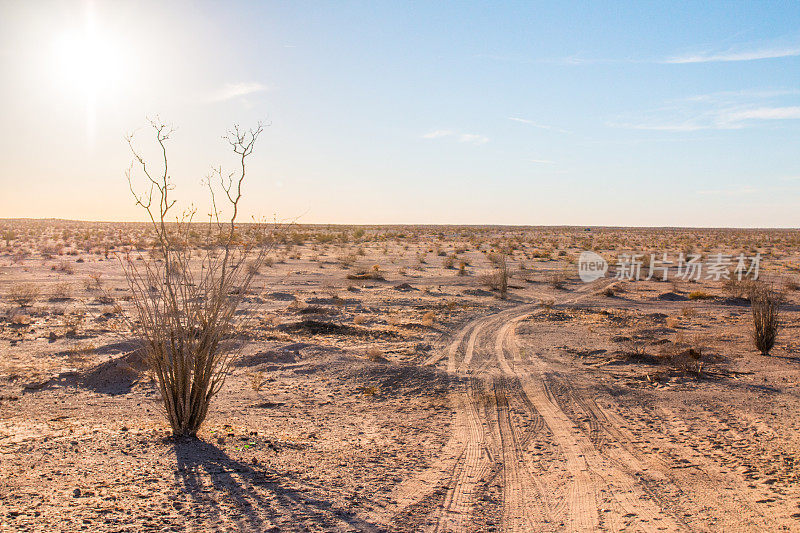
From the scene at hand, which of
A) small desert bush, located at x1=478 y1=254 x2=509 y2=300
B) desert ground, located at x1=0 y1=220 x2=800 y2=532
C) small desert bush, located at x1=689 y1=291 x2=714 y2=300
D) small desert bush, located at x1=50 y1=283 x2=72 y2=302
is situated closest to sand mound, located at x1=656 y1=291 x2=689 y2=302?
small desert bush, located at x1=689 y1=291 x2=714 y2=300

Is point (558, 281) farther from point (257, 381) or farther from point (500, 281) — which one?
point (257, 381)

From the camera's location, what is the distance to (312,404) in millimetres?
8555

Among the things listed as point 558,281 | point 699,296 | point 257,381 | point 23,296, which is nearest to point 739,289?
point 699,296

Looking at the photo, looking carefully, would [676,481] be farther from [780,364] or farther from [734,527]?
[780,364]

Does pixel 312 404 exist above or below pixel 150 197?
below

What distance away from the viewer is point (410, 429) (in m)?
7.43

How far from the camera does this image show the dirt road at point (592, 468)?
496 cm

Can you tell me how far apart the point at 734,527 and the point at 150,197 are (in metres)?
6.34

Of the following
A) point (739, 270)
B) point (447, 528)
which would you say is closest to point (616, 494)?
point (447, 528)

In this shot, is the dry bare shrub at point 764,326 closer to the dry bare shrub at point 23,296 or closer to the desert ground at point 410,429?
the desert ground at point 410,429
